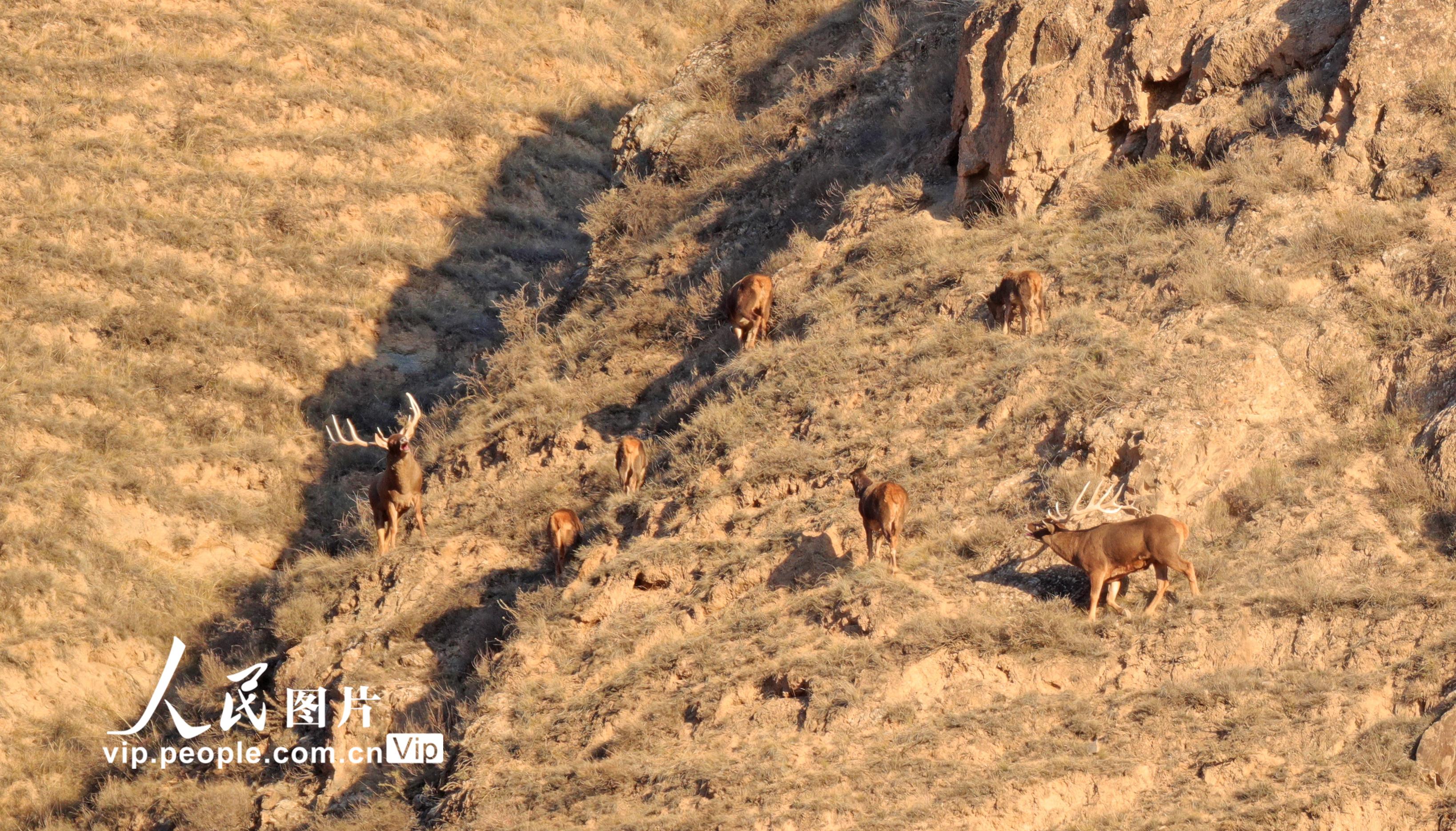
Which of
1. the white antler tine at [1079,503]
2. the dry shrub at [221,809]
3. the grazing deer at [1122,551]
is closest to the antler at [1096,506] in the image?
the white antler tine at [1079,503]

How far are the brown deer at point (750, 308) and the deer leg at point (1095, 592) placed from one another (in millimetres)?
6265

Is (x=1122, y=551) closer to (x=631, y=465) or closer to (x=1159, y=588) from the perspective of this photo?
(x=1159, y=588)

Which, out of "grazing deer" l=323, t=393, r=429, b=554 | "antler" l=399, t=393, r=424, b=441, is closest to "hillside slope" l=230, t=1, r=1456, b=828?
"grazing deer" l=323, t=393, r=429, b=554

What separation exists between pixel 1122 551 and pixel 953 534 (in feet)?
6.31

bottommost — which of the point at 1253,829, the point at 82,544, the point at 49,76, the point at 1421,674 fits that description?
the point at 1253,829

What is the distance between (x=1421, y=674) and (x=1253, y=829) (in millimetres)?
2091

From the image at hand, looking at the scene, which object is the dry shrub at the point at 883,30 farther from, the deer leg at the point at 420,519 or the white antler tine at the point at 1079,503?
the white antler tine at the point at 1079,503

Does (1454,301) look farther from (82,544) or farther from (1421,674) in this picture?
(82,544)

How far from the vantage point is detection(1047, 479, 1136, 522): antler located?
13.5 metres

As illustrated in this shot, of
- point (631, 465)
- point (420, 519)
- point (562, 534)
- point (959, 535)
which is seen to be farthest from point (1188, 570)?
point (420, 519)

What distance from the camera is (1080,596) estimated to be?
13.3 m

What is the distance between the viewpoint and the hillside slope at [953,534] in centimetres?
1184

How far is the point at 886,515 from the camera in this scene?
13586 millimetres

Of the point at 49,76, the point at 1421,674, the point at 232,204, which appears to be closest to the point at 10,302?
A: the point at 232,204
